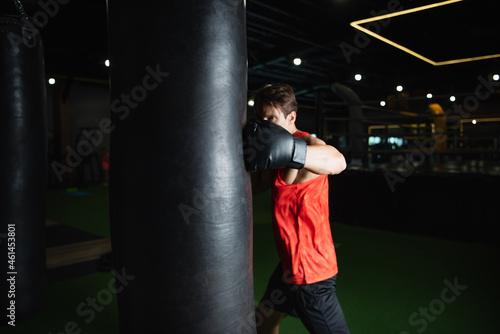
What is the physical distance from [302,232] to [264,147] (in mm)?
548

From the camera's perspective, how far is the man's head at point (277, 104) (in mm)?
1562

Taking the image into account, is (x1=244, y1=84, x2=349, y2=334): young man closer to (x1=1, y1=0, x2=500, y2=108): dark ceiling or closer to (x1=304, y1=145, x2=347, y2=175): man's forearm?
(x1=304, y1=145, x2=347, y2=175): man's forearm

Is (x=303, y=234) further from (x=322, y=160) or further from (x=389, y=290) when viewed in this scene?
(x=389, y=290)

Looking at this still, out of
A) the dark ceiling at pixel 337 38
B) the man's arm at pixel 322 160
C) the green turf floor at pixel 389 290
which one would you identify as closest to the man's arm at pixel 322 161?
the man's arm at pixel 322 160

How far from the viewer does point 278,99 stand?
156cm

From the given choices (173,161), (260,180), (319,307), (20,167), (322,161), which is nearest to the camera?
(173,161)

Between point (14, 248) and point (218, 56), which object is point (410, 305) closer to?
point (218, 56)

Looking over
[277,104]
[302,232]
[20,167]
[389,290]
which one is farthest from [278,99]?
[389,290]

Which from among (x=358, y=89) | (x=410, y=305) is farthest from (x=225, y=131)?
(x=358, y=89)

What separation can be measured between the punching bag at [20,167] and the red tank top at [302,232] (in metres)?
1.97

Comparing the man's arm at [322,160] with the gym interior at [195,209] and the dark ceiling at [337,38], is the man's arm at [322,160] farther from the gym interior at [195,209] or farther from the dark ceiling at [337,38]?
the dark ceiling at [337,38]

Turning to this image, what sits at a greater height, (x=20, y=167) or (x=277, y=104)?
(x=277, y=104)

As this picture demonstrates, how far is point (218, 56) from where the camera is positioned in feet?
3.43

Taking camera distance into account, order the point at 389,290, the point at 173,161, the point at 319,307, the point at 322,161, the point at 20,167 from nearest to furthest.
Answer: the point at 173,161 < the point at 322,161 < the point at 319,307 < the point at 20,167 < the point at 389,290
